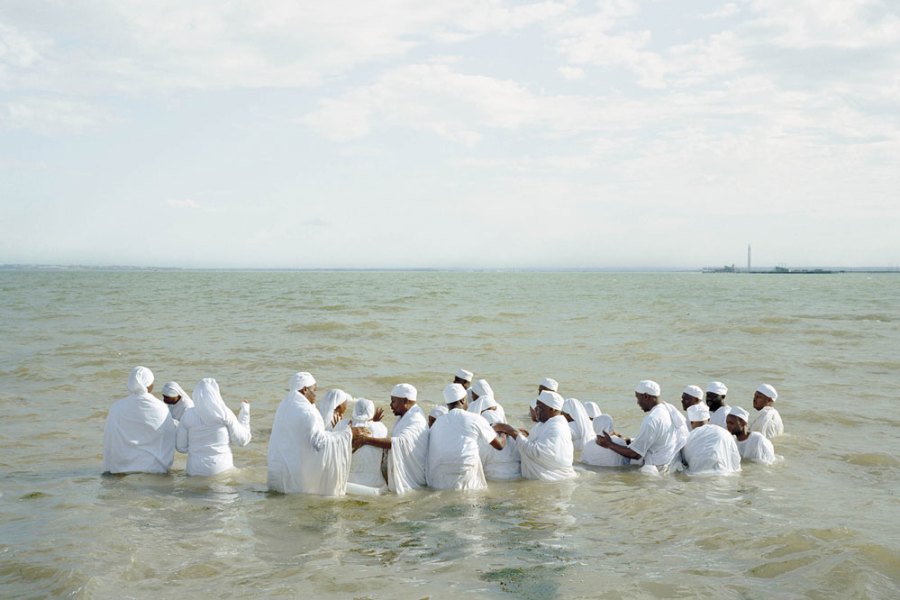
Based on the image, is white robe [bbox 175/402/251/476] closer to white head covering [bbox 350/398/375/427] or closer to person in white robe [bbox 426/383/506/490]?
white head covering [bbox 350/398/375/427]

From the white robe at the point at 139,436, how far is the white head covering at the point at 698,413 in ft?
20.6

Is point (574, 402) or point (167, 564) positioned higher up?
point (574, 402)

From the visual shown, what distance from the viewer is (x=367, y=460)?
8195 millimetres

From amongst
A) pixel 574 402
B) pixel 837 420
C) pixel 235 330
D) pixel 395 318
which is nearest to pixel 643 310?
pixel 395 318

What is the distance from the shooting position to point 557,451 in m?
8.52

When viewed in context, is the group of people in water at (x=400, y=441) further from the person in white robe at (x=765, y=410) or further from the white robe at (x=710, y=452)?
the person in white robe at (x=765, y=410)

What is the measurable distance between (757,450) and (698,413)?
3.32ft

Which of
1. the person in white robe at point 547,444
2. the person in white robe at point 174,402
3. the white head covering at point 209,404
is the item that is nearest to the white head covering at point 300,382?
the white head covering at point 209,404

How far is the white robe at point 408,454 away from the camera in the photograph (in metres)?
8.09

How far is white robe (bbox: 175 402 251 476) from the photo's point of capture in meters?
8.52

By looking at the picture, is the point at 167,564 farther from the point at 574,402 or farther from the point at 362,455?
the point at 574,402

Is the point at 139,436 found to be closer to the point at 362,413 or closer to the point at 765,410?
the point at 362,413

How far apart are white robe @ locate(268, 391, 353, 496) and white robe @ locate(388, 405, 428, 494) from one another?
1.63 feet

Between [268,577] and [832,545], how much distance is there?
4.91m
